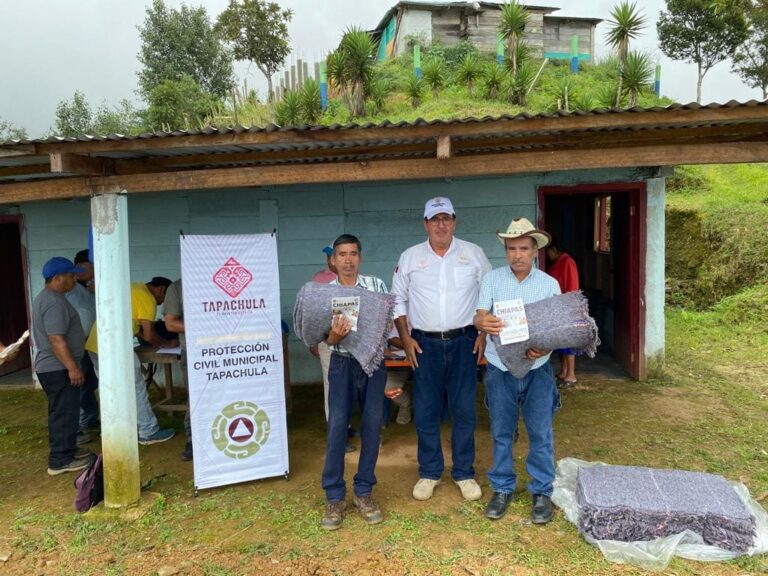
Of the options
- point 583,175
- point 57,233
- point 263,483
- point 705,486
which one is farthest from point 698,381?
point 57,233

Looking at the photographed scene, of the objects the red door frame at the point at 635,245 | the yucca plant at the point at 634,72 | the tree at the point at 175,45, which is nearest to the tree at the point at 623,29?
the yucca plant at the point at 634,72

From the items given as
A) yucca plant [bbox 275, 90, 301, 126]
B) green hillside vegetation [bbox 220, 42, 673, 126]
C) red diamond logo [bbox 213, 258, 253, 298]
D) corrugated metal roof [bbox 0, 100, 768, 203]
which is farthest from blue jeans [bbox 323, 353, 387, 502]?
green hillside vegetation [bbox 220, 42, 673, 126]

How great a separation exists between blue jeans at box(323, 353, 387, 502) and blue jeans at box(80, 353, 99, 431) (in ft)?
9.44

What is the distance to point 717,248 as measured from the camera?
33.8 feet

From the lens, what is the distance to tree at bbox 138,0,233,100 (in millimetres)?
25375

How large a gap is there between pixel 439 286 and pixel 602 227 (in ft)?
21.1

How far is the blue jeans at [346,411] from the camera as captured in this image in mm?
3432

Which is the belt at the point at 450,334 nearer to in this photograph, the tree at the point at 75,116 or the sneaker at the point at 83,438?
the sneaker at the point at 83,438

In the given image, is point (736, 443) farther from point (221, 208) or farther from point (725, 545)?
point (221, 208)

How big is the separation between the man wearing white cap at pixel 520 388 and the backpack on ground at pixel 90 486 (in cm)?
263

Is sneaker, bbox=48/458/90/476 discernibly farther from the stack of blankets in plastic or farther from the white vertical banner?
the stack of blankets in plastic

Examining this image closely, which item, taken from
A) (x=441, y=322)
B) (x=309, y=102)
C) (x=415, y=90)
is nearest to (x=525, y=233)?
(x=441, y=322)

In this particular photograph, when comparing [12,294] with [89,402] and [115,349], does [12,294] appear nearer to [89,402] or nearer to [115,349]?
[89,402]

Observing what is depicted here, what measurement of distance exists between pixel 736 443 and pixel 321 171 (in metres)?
4.11
